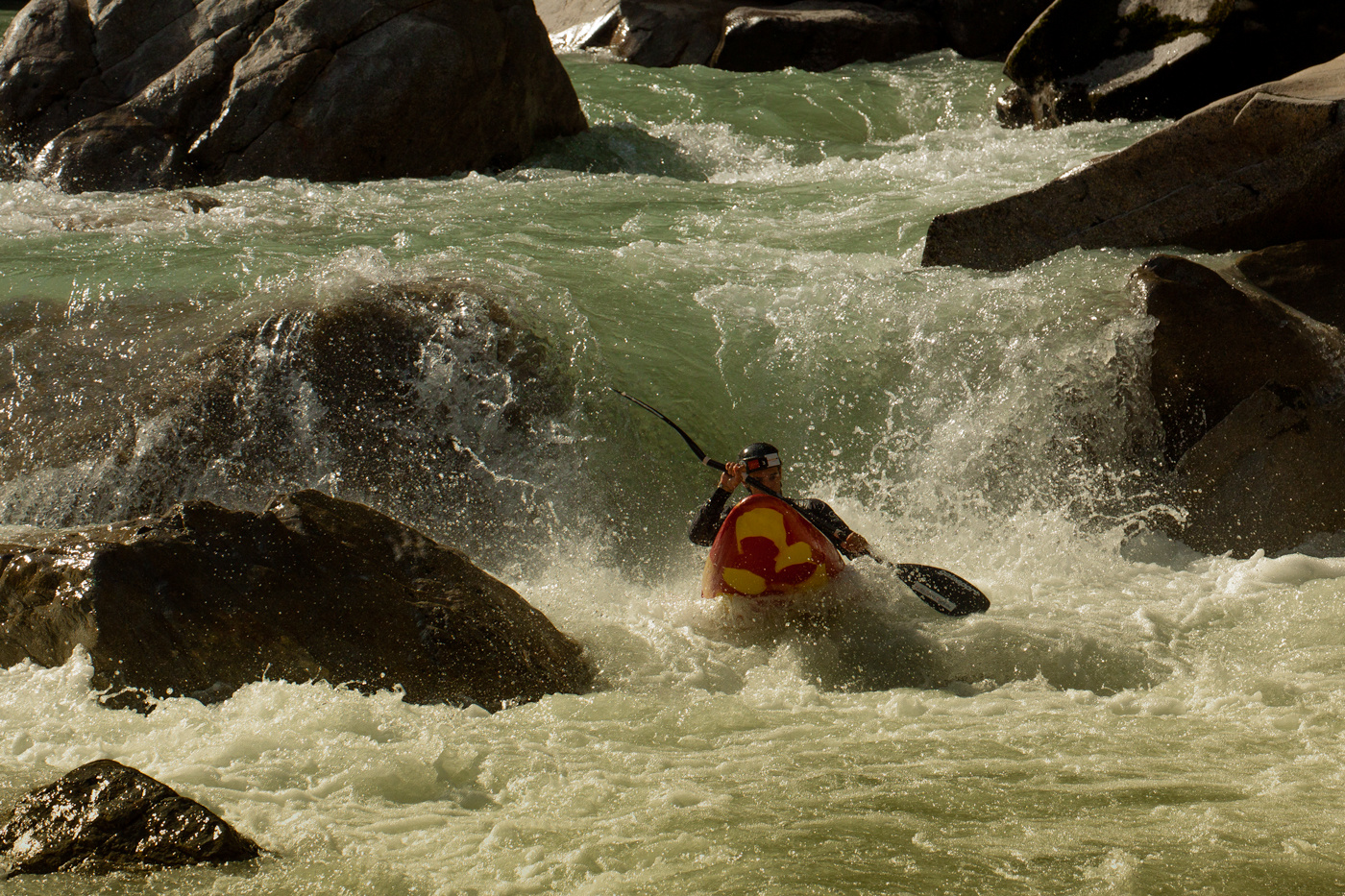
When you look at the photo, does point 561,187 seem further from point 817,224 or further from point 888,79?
point 888,79

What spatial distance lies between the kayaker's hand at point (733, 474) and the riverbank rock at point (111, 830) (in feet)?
7.58

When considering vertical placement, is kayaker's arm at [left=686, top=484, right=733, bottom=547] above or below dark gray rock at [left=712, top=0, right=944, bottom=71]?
below

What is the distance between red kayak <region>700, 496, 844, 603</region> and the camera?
4066 mm

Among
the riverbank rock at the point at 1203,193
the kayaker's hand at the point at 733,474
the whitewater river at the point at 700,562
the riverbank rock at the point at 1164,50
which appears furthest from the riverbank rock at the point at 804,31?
the kayaker's hand at the point at 733,474

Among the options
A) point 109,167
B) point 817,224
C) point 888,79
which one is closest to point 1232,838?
point 817,224

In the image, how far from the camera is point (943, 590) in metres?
4.15

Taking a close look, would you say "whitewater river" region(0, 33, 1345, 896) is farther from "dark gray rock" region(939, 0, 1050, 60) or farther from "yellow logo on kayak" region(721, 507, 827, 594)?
"dark gray rock" region(939, 0, 1050, 60)

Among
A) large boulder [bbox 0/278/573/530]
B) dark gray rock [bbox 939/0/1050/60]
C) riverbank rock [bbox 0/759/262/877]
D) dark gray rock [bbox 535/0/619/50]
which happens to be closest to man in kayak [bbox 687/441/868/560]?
large boulder [bbox 0/278/573/530]

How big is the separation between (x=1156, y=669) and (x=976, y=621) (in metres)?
0.65

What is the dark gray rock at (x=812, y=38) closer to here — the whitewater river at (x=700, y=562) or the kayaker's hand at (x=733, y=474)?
the whitewater river at (x=700, y=562)

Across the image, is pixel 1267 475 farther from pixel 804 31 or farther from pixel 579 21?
pixel 579 21

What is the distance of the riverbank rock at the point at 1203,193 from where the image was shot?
5.54 meters

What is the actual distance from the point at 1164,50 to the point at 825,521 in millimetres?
7199

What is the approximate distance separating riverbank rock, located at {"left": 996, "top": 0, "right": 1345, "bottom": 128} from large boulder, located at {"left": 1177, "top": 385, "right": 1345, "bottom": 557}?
5.52 meters
